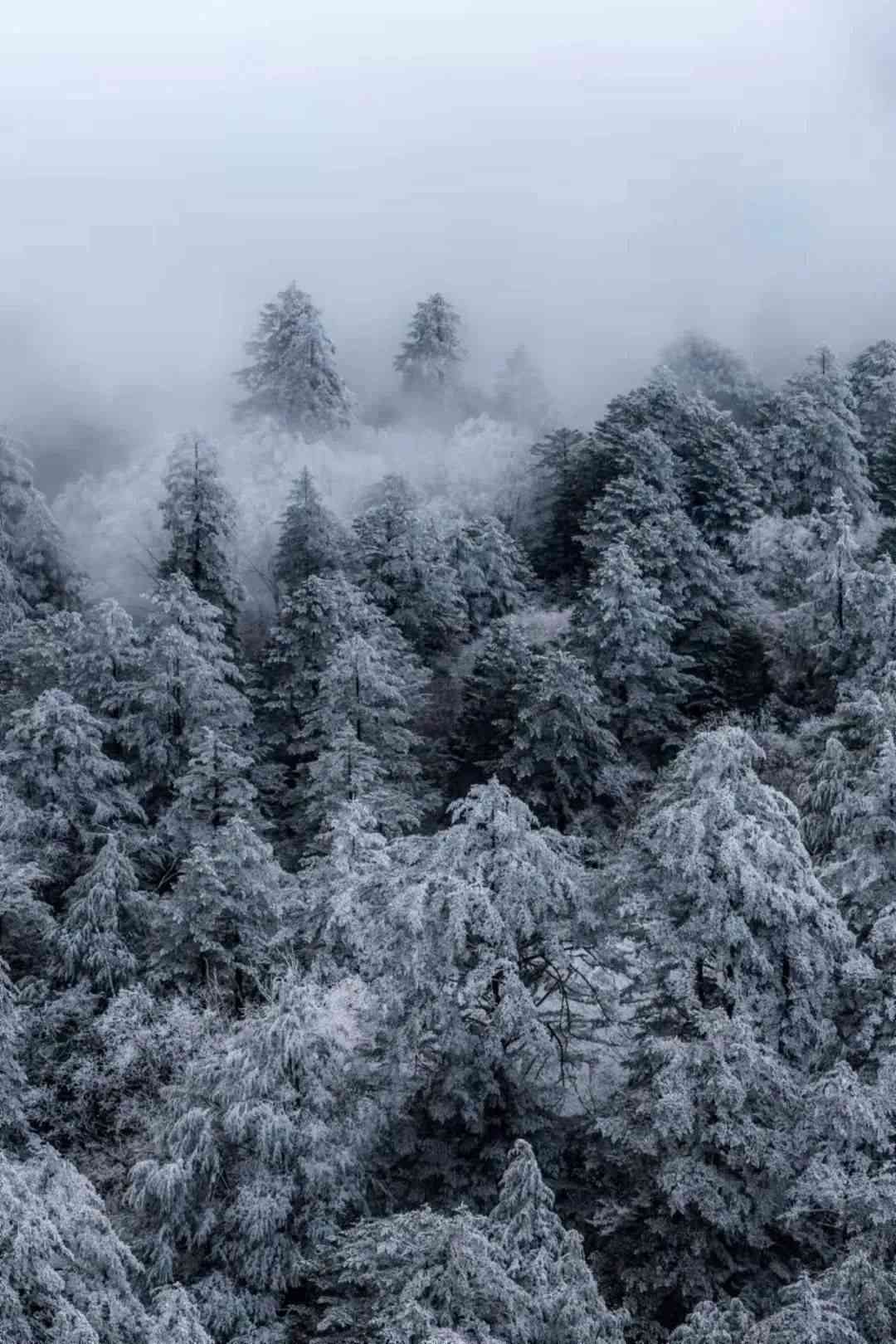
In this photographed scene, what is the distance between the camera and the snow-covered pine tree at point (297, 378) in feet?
217

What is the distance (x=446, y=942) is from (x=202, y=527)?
2827cm

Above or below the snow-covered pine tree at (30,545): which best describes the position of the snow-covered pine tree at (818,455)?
above

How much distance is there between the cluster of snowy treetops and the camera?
56.1 ft

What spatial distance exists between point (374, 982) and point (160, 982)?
9361 millimetres

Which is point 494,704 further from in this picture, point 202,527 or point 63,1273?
point 63,1273

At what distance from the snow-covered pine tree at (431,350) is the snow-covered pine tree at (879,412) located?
77.6 feet

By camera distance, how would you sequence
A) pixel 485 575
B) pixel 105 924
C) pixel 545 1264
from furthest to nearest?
pixel 485 575
pixel 105 924
pixel 545 1264

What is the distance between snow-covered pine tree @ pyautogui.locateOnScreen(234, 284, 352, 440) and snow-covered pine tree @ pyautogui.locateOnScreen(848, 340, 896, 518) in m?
27.7

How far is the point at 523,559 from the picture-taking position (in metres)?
56.9

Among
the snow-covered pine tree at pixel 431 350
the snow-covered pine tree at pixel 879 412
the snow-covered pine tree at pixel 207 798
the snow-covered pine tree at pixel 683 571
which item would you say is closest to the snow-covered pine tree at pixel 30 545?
the snow-covered pine tree at pixel 207 798

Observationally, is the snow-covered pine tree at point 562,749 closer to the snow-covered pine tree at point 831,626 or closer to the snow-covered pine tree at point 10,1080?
the snow-covered pine tree at point 831,626

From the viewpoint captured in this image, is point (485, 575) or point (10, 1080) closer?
point (10, 1080)

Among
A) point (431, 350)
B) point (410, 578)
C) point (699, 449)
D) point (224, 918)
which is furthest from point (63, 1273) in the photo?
point (431, 350)

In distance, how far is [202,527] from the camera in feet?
152
